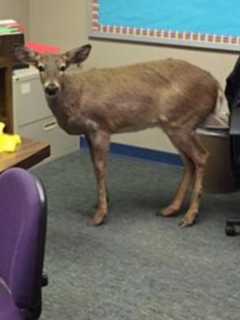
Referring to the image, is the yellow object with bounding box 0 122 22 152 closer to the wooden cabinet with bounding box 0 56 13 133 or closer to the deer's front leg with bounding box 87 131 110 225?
the deer's front leg with bounding box 87 131 110 225

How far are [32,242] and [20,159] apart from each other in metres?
0.70

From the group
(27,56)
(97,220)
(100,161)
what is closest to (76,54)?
(27,56)

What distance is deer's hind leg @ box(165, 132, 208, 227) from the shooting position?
324 cm

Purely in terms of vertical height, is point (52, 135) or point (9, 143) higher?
point (9, 143)

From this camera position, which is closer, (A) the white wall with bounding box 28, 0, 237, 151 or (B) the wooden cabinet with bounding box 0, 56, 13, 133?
(B) the wooden cabinet with bounding box 0, 56, 13, 133

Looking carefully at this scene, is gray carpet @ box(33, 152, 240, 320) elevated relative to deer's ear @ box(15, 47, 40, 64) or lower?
lower

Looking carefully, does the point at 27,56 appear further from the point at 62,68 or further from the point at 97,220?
the point at 97,220

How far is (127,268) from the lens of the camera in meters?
2.79

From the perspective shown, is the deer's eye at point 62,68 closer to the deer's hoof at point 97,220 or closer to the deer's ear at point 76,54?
the deer's ear at point 76,54

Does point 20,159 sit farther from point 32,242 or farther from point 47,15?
point 47,15

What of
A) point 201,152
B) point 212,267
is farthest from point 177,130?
point 212,267

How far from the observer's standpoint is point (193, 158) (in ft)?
10.8

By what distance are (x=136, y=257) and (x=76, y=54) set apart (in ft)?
3.61

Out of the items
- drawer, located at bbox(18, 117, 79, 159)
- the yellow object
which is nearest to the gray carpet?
drawer, located at bbox(18, 117, 79, 159)
